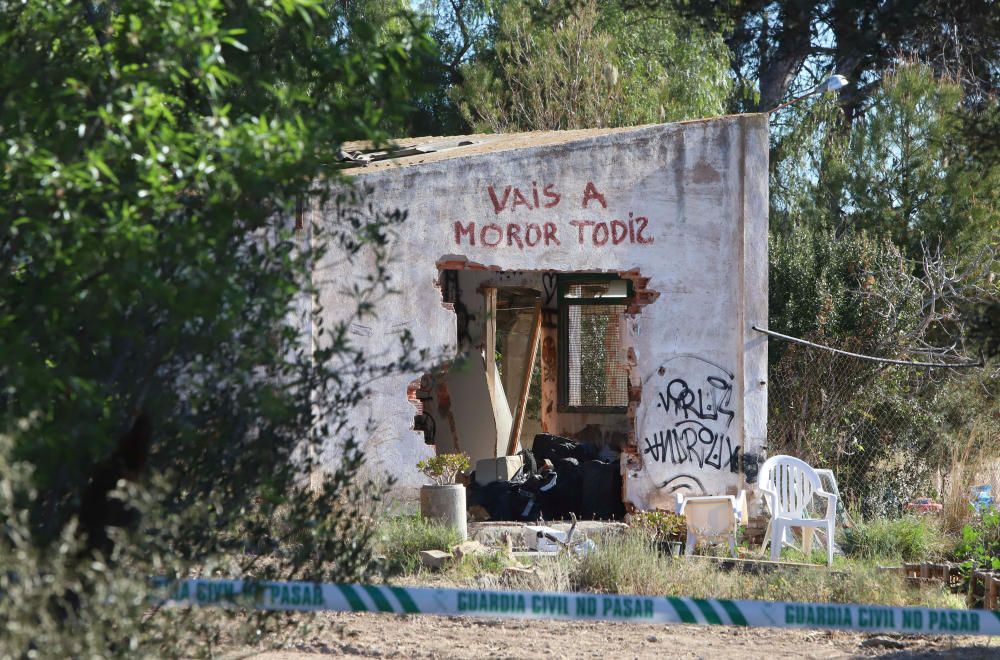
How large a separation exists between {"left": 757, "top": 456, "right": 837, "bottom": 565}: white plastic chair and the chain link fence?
5.05ft

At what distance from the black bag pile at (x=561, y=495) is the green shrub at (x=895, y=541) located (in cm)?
245

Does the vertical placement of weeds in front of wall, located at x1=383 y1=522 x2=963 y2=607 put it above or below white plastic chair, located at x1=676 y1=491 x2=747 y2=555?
below

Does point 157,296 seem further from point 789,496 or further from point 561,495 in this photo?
point 561,495

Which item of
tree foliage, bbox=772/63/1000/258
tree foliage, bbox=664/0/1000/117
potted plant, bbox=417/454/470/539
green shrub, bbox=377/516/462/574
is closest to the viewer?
tree foliage, bbox=664/0/1000/117

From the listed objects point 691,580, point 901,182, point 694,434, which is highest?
point 901,182

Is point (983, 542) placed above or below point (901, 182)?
below

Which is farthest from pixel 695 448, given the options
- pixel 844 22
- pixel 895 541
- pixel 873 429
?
pixel 844 22

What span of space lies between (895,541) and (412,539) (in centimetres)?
452

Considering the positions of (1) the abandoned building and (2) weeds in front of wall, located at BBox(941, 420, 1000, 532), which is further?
(2) weeds in front of wall, located at BBox(941, 420, 1000, 532)

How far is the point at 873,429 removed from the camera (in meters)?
13.5

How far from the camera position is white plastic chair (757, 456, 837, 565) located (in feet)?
33.2

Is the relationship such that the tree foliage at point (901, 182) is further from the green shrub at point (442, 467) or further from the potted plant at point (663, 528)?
the green shrub at point (442, 467)

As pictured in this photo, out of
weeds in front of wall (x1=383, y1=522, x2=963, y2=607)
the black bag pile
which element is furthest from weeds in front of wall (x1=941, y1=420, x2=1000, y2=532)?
the black bag pile

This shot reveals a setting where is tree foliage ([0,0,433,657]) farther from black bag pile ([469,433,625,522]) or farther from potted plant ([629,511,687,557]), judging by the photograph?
black bag pile ([469,433,625,522])
